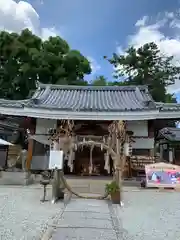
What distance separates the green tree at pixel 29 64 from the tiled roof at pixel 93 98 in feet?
38.6

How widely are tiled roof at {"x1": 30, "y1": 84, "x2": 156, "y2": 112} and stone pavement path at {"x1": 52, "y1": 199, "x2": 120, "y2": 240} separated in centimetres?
548

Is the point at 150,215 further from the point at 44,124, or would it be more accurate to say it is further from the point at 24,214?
the point at 44,124

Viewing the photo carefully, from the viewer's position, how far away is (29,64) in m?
28.1

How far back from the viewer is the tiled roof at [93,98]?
39.5 ft

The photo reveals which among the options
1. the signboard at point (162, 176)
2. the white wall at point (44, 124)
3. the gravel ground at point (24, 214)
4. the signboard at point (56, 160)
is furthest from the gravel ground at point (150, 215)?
the white wall at point (44, 124)

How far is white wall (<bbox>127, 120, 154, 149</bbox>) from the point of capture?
39.9ft

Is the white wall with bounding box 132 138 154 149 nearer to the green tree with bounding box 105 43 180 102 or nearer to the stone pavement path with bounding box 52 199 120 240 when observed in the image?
the stone pavement path with bounding box 52 199 120 240

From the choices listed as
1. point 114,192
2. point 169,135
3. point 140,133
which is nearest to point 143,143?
point 140,133

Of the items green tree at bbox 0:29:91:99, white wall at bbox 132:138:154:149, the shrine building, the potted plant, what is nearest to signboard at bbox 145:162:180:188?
the shrine building

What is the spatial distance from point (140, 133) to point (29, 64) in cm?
1906

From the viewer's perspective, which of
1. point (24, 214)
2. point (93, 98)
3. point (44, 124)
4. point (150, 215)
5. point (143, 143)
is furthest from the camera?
point (93, 98)

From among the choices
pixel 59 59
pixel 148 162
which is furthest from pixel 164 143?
pixel 59 59

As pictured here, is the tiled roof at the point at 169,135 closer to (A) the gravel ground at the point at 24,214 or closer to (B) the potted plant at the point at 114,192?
(B) the potted plant at the point at 114,192

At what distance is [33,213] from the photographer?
605cm
